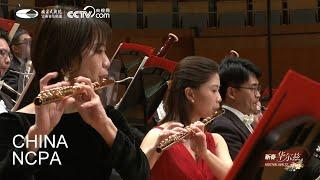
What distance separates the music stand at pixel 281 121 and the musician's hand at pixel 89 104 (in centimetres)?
31

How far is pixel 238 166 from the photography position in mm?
653

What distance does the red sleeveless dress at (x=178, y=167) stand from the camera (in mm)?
1277

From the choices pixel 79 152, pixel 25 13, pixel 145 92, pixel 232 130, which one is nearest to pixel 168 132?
pixel 79 152

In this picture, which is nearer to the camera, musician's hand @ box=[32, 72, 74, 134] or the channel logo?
musician's hand @ box=[32, 72, 74, 134]

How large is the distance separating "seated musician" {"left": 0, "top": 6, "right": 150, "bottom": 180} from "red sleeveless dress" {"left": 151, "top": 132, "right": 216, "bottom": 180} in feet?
0.97

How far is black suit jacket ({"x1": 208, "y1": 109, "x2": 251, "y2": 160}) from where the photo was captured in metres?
1.62

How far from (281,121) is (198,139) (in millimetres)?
569

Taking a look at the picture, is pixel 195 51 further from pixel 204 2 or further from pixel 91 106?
pixel 91 106

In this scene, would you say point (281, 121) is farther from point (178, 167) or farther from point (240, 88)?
point (240, 88)

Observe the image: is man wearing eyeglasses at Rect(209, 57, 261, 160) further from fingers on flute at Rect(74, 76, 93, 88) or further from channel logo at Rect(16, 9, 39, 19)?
channel logo at Rect(16, 9, 39, 19)

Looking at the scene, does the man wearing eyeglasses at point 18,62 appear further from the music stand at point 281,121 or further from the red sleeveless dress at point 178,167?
the music stand at point 281,121

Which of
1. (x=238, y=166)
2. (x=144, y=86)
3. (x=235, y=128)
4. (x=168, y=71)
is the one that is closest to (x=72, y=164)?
(x=238, y=166)

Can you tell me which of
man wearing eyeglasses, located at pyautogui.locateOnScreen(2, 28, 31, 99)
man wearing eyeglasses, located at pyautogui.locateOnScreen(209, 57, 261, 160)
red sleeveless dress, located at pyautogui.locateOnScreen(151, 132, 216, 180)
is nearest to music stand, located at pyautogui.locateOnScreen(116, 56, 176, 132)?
man wearing eyeglasses, located at pyautogui.locateOnScreen(209, 57, 261, 160)

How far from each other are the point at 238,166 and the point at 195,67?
81cm
